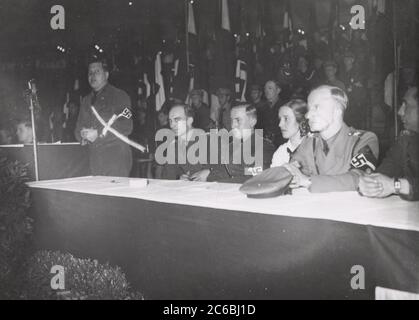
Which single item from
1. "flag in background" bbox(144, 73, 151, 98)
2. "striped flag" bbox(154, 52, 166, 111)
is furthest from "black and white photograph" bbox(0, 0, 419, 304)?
"flag in background" bbox(144, 73, 151, 98)

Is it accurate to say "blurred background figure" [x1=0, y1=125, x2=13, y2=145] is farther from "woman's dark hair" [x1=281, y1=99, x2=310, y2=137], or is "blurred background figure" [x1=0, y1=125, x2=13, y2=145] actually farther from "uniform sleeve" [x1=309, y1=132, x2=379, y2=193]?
"uniform sleeve" [x1=309, y1=132, x2=379, y2=193]

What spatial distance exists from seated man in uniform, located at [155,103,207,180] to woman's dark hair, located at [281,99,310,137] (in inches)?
38.7

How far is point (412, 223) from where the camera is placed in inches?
57.4

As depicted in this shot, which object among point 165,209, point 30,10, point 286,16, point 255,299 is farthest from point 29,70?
point 255,299

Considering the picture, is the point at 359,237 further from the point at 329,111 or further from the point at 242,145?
the point at 242,145

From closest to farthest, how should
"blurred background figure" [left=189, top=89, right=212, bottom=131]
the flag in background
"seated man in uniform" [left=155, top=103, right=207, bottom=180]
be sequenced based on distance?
"seated man in uniform" [left=155, top=103, right=207, bottom=180] < "blurred background figure" [left=189, top=89, right=212, bottom=131] < the flag in background

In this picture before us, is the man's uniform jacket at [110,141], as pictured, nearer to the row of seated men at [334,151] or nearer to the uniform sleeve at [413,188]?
the row of seated men at [334,151]

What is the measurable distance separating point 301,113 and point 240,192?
112 cm

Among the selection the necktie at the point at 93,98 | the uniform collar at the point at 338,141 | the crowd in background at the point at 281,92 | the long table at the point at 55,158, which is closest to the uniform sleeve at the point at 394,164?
the uniform collar at the point at 338,141

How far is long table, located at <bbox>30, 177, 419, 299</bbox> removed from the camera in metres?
1.51

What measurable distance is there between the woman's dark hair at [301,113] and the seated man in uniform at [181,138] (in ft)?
3.22

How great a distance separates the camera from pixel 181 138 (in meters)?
3.75

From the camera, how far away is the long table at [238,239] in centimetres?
151
